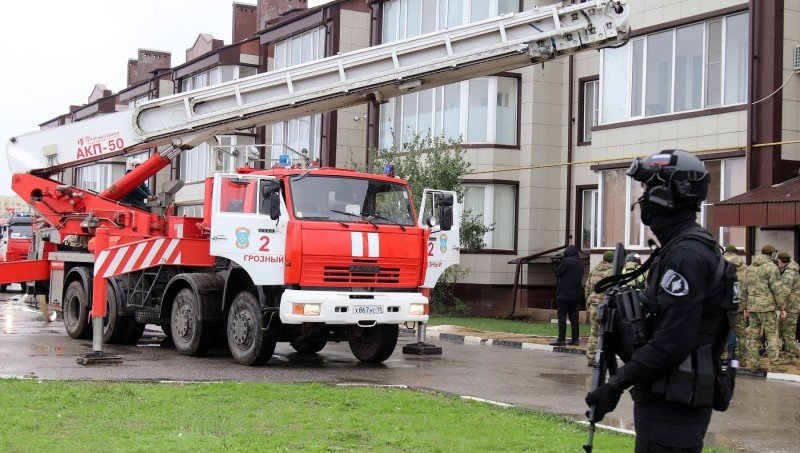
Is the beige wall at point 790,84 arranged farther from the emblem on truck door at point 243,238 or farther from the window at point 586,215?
the emblem on truck door at point 243,238

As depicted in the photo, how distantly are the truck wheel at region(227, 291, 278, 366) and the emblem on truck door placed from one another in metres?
0.77

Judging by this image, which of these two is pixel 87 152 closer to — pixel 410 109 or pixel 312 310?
pixel 312 310

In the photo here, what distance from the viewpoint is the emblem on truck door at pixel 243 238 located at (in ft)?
45.5

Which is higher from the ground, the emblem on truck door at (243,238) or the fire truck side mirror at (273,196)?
the fire truck side mirror at (273,196)

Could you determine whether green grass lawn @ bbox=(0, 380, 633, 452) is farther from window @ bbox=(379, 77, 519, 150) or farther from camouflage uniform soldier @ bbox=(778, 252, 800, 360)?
window @ bbox=(379, 77, 519, 150)

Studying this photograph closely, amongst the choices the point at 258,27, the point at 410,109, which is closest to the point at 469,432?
the point at 410,109

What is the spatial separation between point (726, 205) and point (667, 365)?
14.9 metres

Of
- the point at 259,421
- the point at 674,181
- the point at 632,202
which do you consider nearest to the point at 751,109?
the point at 632,202

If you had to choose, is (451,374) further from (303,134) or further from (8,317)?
(303,134)

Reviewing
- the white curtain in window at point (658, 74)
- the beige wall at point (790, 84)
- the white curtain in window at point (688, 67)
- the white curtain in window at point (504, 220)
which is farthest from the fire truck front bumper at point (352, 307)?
the white curtain in window at point (504, 220)

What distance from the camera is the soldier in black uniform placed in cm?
482

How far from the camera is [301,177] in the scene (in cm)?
1402

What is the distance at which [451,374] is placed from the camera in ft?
45.3

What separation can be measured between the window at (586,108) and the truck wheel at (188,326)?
55.6 feet
